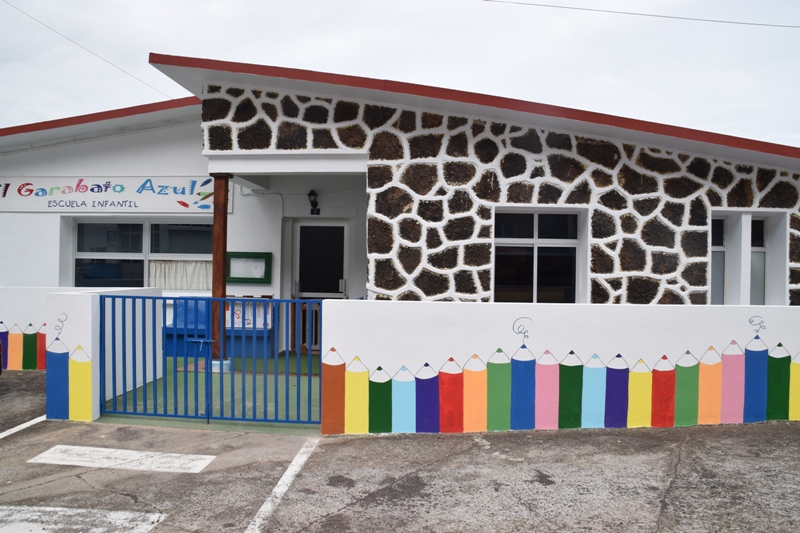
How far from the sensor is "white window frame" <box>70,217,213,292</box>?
31.3 feet

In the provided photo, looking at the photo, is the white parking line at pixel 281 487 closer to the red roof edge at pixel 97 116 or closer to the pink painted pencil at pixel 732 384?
the pink painted pencil at pixel 732 384

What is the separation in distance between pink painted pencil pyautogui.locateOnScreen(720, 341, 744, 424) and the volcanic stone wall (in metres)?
1.57

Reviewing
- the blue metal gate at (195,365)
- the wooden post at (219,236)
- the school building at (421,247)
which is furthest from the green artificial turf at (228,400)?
the wooden post at (219,236)

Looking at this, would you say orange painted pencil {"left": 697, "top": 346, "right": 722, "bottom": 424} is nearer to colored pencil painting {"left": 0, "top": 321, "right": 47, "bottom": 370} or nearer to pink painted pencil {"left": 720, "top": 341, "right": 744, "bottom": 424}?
pink painted pencil {"left": 720, "top": 341, "right": 744, "bottom": 424}

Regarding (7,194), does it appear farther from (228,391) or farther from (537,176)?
(537,176)

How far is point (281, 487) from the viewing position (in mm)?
4172

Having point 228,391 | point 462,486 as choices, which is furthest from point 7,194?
point 462,486

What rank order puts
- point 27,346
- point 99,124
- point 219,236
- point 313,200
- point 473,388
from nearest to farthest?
point 473,388 < point 219,236 < point 27,346 < point 99,124 < point 313,200

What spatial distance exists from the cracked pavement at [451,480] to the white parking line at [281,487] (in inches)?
2.1

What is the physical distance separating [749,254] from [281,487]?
21.7 ft

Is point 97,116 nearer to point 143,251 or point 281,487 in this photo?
point 143,251

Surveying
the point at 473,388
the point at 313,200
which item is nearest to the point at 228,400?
the point at 473,388

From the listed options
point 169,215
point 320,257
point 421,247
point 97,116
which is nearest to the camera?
point 421,247

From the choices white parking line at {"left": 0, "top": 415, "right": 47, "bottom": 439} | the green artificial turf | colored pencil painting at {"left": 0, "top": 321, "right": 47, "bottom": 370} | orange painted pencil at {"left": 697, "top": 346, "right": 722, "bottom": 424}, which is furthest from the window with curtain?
orange painted pencil at {"left": 697, "top": 346, "right": 722, "bottom": 424}
